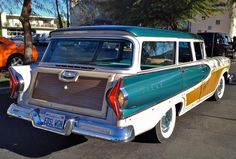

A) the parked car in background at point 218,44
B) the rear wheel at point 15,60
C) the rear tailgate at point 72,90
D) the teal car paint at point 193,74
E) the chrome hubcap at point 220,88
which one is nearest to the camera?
the rear tailgate at point 72,90

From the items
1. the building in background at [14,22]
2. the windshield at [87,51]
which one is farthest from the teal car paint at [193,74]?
the building in background at [14,22]

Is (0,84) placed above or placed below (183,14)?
below

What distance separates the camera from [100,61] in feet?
15.1

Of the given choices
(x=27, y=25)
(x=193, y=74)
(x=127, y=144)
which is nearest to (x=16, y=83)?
(x=127, y=144)

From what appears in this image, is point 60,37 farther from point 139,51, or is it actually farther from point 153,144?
point 153,144

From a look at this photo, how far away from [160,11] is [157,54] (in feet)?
55.4

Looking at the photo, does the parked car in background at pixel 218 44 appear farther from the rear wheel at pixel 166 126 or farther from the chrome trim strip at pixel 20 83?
the chrome trim strip at pixel 20 83

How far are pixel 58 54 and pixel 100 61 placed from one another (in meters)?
0.70

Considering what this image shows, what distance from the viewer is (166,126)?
4.85 meters

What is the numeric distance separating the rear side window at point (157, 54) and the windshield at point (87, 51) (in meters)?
0.24

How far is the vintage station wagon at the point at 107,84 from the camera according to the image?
379cm

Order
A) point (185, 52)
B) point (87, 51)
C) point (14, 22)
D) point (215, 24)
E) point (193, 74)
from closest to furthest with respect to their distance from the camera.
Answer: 1. point (87, 51)
2. point (193, 74)
3. point (185, 52)
4. point (14, 22)
5. point (215, 24)

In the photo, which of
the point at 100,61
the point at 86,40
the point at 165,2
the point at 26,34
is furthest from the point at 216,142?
the point at 165,2

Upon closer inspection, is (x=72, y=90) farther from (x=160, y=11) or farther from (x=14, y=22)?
(x=160, y=11)
